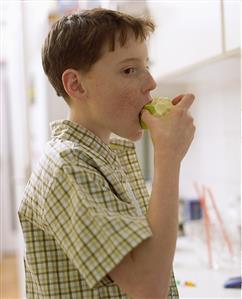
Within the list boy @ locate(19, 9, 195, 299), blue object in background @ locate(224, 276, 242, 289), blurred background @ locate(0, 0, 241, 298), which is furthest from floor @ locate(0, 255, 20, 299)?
boy @ locate(19, 9, 195, 299)

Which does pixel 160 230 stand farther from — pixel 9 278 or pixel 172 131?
pixel 9 278

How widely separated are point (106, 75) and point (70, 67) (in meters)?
0.07

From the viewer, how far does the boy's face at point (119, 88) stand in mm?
717

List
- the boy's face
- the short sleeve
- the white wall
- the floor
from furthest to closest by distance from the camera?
the floor < the white wall < the boy's face < the short sleeve

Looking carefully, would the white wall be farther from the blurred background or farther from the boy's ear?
the boy's ear

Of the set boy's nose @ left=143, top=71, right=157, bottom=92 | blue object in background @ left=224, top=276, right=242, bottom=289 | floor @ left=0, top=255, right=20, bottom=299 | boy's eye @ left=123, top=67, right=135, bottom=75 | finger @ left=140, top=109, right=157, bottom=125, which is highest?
boy's eye @ left=123, top=67, right=135, bottom=75

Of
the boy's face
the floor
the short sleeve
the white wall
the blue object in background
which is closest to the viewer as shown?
the short sleeve

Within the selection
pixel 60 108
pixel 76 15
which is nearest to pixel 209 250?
pixel 76 15

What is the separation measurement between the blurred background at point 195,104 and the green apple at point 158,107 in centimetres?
41

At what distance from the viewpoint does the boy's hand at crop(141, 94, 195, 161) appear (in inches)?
27.0

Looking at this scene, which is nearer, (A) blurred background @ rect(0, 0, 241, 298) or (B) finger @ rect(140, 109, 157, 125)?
(B) finger @ rect(140, 109, 157, 125)

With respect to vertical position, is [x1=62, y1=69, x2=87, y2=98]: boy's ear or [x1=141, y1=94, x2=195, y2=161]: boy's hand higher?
[x1=62, y1=69, x2=87, y2=98]: boy's ear

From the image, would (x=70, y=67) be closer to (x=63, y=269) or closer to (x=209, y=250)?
(x=63, y=269)

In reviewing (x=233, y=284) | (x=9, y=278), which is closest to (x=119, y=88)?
(x=233, y=284)
